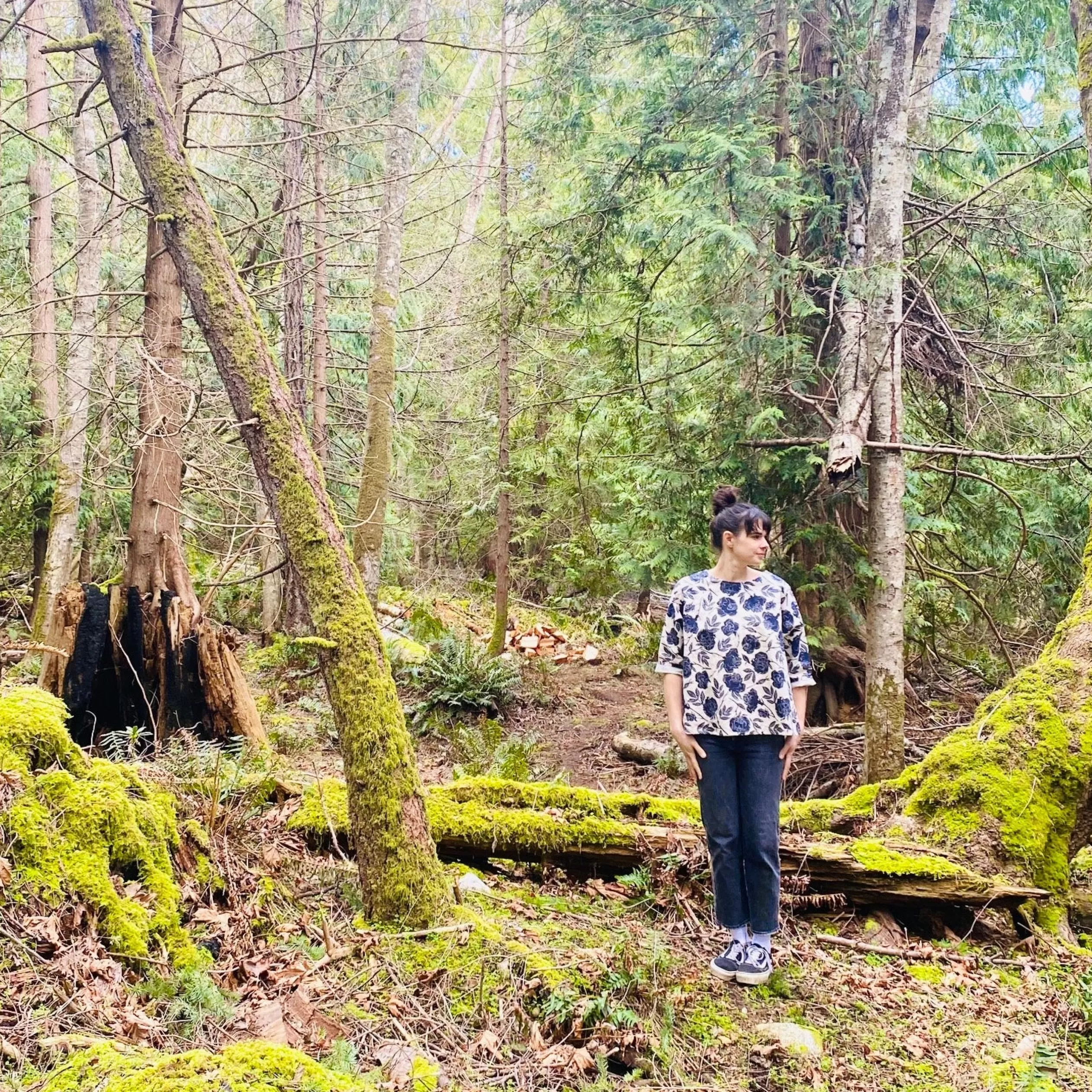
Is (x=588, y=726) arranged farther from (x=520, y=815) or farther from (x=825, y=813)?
(x=520, y=815)

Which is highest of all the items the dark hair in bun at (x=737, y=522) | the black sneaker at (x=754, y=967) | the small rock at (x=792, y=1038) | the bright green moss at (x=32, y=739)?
the dark hair in bun at (x=737, y=522)

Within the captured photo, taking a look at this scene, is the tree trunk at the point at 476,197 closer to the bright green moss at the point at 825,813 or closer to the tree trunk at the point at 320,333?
the tree trunk at the point at 320,333

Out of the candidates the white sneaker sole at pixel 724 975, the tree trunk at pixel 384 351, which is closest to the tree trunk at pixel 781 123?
the tree trunk at pixel 384 351

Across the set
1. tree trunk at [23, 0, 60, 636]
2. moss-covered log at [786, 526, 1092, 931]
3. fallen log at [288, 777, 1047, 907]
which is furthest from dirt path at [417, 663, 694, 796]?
tree trunk at [23, 0, 60, 636]

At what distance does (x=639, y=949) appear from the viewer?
3.66m

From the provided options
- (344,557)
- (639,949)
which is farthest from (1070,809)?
(344,557)

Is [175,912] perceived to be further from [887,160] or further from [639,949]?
[887,160]

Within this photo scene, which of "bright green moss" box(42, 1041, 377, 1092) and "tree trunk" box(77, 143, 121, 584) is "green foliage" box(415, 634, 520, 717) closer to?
"tree trunk" box(77, 143, 121, 584)

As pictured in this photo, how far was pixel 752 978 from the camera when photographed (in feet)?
11.9

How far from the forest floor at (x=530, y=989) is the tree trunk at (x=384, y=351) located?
5.92 m

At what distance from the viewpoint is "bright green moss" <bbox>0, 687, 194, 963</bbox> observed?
2.79 meters

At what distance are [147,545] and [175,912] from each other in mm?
4403

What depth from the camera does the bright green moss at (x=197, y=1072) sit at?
1885 millimetres

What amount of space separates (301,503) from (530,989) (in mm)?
2243
